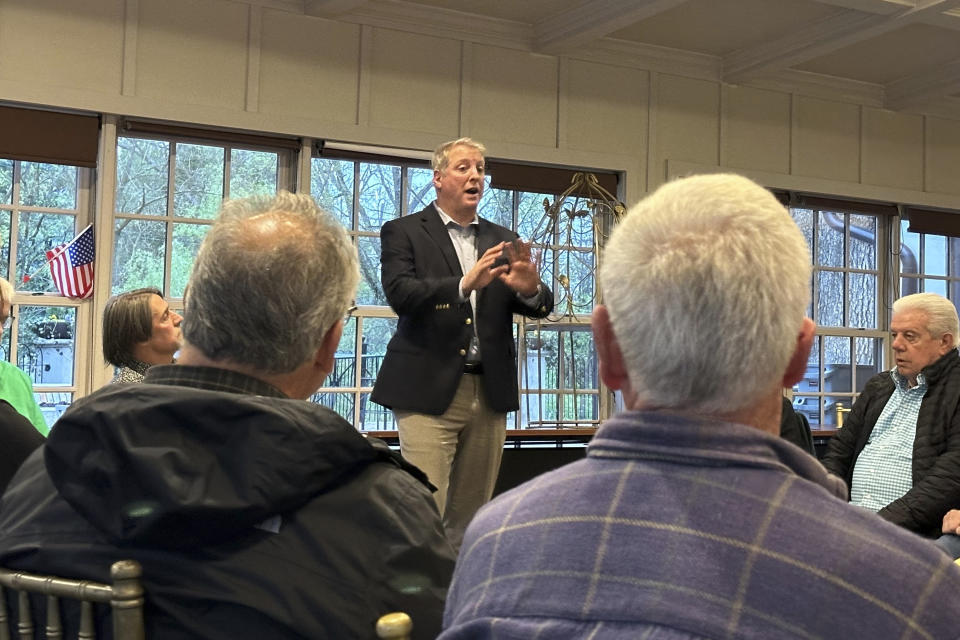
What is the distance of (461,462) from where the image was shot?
145 inches

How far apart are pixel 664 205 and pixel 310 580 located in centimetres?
56

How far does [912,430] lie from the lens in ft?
11.2

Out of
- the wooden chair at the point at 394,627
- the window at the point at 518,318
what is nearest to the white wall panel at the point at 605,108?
the window at the point at 518,318

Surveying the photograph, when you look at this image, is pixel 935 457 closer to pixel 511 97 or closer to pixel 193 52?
pixel 511 97

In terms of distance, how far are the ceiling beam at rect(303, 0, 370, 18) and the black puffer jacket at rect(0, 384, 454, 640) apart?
441 cm

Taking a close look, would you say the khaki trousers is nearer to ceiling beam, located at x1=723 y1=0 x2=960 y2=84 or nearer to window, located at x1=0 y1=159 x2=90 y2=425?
window, located at x1=0 y1=159 x2=90 y2=425

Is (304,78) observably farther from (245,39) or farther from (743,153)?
(743,153)

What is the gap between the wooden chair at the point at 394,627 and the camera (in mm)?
1068

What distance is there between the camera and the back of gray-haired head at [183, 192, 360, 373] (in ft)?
4.33

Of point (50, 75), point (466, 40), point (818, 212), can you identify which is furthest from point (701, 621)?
point (818, 212)

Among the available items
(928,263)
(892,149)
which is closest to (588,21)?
(892,149)

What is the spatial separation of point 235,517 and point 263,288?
316 millimetres

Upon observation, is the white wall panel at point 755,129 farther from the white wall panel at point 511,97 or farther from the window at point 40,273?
the window at point 40,273

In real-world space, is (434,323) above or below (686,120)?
below
